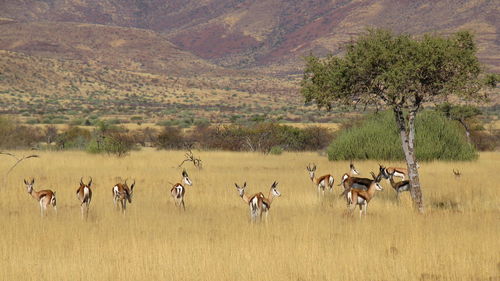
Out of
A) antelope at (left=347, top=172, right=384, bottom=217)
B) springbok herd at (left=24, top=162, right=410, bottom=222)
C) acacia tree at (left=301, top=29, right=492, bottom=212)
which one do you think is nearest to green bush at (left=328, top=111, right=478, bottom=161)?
springbok herd at (left=24, top=162, right=410, bottom=222)

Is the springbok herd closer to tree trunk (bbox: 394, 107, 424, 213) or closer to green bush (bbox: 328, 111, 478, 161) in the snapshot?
tree trunk (bbox: 394, 107, 424, 213)

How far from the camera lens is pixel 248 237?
39.4 ft

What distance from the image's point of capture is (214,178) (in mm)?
23234

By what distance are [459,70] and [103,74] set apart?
409 ft

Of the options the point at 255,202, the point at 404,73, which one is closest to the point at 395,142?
the point at 404,73

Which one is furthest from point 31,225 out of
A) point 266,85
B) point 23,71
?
point 266,85

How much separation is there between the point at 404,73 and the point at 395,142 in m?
14.9

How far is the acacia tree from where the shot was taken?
1482 centimetres

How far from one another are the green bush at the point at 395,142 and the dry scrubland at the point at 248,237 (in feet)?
27.2

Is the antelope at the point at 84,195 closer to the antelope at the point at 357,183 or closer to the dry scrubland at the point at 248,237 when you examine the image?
the dry scrubland at the point at 248,237

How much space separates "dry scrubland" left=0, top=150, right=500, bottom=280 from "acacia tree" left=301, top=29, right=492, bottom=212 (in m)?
2.51

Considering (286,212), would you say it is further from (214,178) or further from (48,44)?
(48,44)

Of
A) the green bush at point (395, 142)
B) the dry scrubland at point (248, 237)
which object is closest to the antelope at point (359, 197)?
the dry scrubland at point (248, 237)

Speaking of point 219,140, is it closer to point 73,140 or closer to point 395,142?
point 73,140
